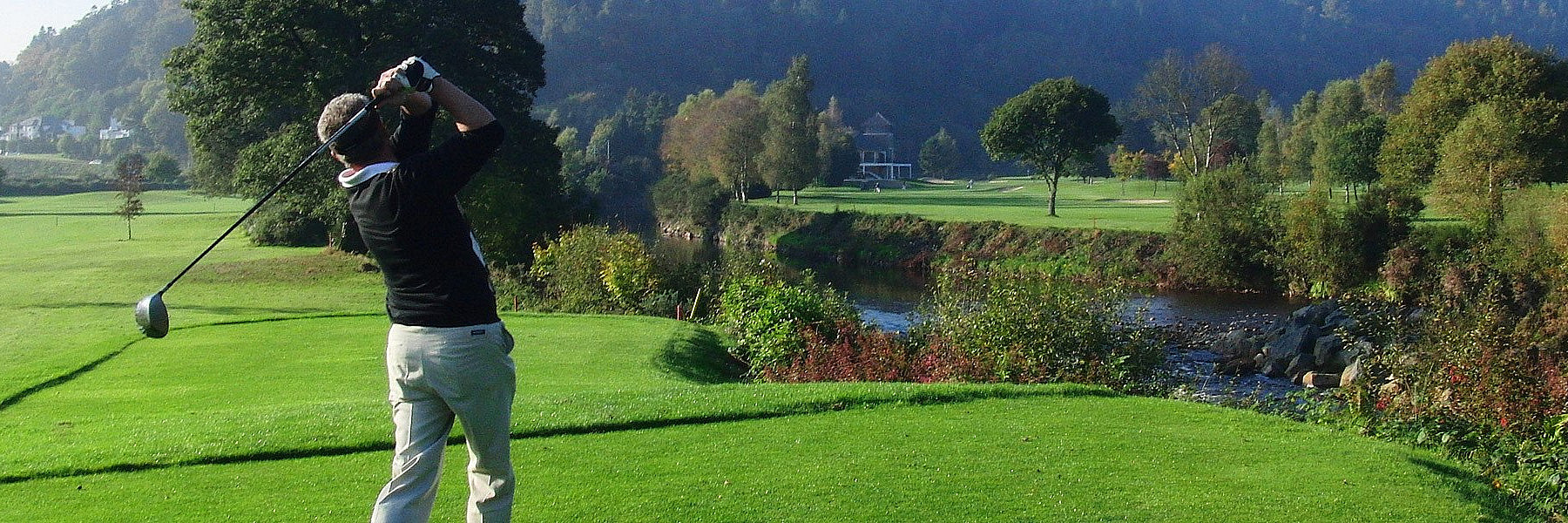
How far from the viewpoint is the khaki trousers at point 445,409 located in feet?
16.2

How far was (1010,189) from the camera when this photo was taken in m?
93.8

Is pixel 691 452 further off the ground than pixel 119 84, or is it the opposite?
pixel 119 84

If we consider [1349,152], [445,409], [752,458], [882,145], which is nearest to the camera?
[445,409]

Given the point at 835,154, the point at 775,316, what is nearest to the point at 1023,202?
the point at 835,154

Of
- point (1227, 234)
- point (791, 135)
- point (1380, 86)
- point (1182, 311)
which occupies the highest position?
point (1380, 86)

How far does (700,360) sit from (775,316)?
1.38 m

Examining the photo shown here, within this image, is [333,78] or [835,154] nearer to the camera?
[333,78]

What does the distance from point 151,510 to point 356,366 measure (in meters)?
7.77

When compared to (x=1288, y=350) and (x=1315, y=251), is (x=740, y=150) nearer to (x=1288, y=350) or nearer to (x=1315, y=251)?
(x=1315, y=251)

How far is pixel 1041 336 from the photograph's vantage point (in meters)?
15.7

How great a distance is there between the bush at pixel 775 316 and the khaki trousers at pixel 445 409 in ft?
36.8

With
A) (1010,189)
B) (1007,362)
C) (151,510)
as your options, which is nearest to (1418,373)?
(1007,362)

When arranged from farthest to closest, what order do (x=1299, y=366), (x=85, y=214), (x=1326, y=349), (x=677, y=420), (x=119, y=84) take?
(x=119, y=84) → (x=85, y=214) → (x=1326, y=349) → (x=1299, y=366) → (x=677, y=420)

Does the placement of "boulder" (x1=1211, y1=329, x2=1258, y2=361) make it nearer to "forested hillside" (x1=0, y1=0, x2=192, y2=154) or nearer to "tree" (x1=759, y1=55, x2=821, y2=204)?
"tree" (x1=759, y1=55, x2=821, y2=204)
